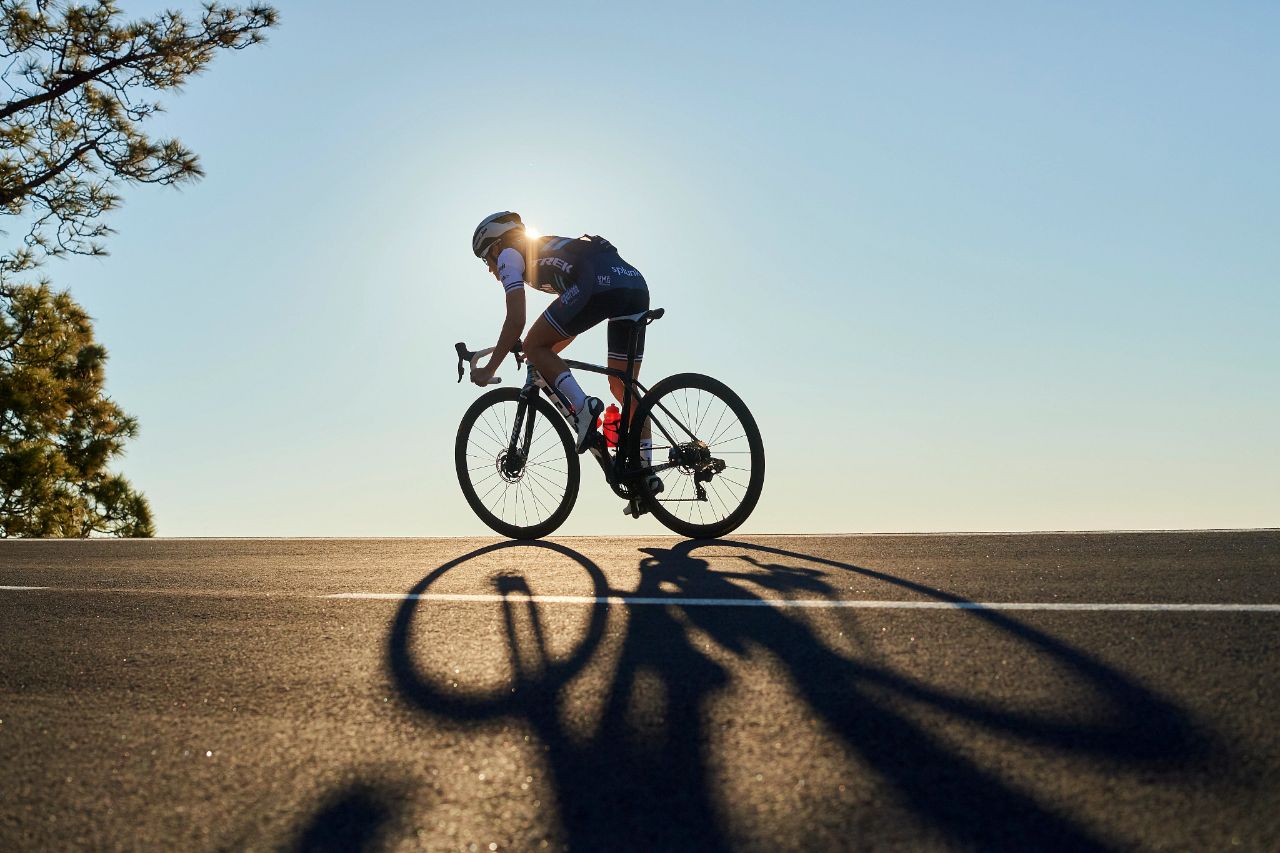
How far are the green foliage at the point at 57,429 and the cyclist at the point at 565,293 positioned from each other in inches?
634

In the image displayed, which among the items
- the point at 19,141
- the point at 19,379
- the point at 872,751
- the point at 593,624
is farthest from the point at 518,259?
the point at 19,379

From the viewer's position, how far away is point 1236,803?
195 centimetres

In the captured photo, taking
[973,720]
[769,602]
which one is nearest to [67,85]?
[769,602]

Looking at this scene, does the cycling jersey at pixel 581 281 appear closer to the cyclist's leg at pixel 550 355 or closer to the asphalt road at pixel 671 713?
the cyclist's leg at pixel 550 355

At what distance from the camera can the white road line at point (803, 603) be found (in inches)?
138

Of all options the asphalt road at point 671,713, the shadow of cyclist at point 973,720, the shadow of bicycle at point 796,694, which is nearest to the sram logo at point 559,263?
the asphalt road at point 671,713

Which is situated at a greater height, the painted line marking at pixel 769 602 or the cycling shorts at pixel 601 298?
the cycling shorts at pixel 601 298

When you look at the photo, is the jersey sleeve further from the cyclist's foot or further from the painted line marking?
the painted line marking

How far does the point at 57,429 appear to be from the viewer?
2173 cm

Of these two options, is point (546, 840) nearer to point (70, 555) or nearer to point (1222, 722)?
point (1222, 722)

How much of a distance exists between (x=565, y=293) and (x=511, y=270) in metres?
0.40

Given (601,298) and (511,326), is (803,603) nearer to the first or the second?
(601,298)

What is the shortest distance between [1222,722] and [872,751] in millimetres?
815

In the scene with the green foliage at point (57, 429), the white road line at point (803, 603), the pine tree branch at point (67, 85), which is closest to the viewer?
the white road line at point (803, 603)
